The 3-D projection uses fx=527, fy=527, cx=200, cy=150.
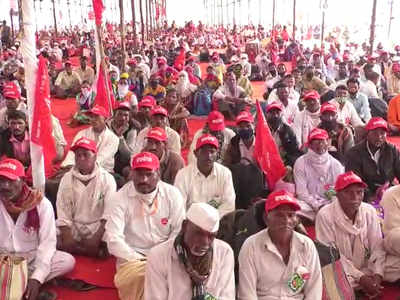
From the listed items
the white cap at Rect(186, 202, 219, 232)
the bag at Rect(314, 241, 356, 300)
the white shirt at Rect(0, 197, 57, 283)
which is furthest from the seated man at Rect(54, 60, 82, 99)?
the white cap at Rect(186, 202, 219, 232)

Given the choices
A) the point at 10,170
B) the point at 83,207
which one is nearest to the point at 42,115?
the point at 83,207

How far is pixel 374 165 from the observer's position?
4773 mm

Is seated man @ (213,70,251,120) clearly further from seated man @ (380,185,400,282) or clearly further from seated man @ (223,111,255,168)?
seated man @ (380,185,400,282)

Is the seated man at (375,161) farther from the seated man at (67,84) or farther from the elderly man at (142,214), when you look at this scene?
the seated man at (67,84)

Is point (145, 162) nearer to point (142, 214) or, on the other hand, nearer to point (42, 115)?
point (142, 214)

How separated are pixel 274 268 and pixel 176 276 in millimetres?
550

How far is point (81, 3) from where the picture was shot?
4097cm

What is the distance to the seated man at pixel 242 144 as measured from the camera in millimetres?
5203

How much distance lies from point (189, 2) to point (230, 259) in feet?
167

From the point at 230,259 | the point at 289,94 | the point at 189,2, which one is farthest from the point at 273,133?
the point at 189,2

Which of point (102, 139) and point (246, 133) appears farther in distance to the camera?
point (102, 139)

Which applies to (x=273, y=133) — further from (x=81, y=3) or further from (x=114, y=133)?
(x=81, y=3)

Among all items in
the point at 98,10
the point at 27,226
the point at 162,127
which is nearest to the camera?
the point at 27,226

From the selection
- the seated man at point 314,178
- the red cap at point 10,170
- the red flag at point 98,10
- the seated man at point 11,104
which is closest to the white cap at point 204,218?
the red cap at point 10,170
